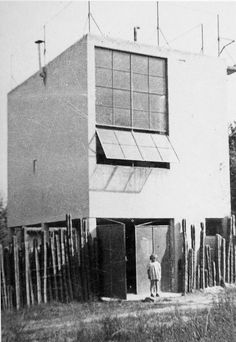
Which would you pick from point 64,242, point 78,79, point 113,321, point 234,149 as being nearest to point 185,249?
point 64,242

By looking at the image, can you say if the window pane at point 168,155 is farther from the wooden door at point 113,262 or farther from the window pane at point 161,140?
the wooden door at point 113,262

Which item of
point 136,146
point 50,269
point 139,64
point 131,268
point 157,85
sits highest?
point 139,64

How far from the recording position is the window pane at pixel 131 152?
1789 centimetres

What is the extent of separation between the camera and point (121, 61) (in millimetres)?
18781

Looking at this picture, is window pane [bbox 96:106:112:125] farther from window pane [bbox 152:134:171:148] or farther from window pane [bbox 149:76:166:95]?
window pane [bbox 149:76:166:95]

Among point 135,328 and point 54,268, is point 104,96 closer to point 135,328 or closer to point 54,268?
point 54,268

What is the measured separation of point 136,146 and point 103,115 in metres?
1.56

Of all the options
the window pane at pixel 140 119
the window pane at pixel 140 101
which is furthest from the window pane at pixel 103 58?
the window pane at pixel 140 119

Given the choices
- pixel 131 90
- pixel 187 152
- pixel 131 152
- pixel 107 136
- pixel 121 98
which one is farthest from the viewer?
pixel 187 152

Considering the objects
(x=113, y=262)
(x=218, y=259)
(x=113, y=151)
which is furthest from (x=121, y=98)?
(x=218, y=259)

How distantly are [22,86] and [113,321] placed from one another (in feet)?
49.5

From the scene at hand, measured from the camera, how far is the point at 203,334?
8.67 metres

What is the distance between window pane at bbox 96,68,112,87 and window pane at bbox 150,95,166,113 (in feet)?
6.04

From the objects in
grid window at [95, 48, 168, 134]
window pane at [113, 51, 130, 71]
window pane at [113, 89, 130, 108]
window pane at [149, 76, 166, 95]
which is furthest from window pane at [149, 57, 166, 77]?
window pane at [113, 89, 130, 108]
